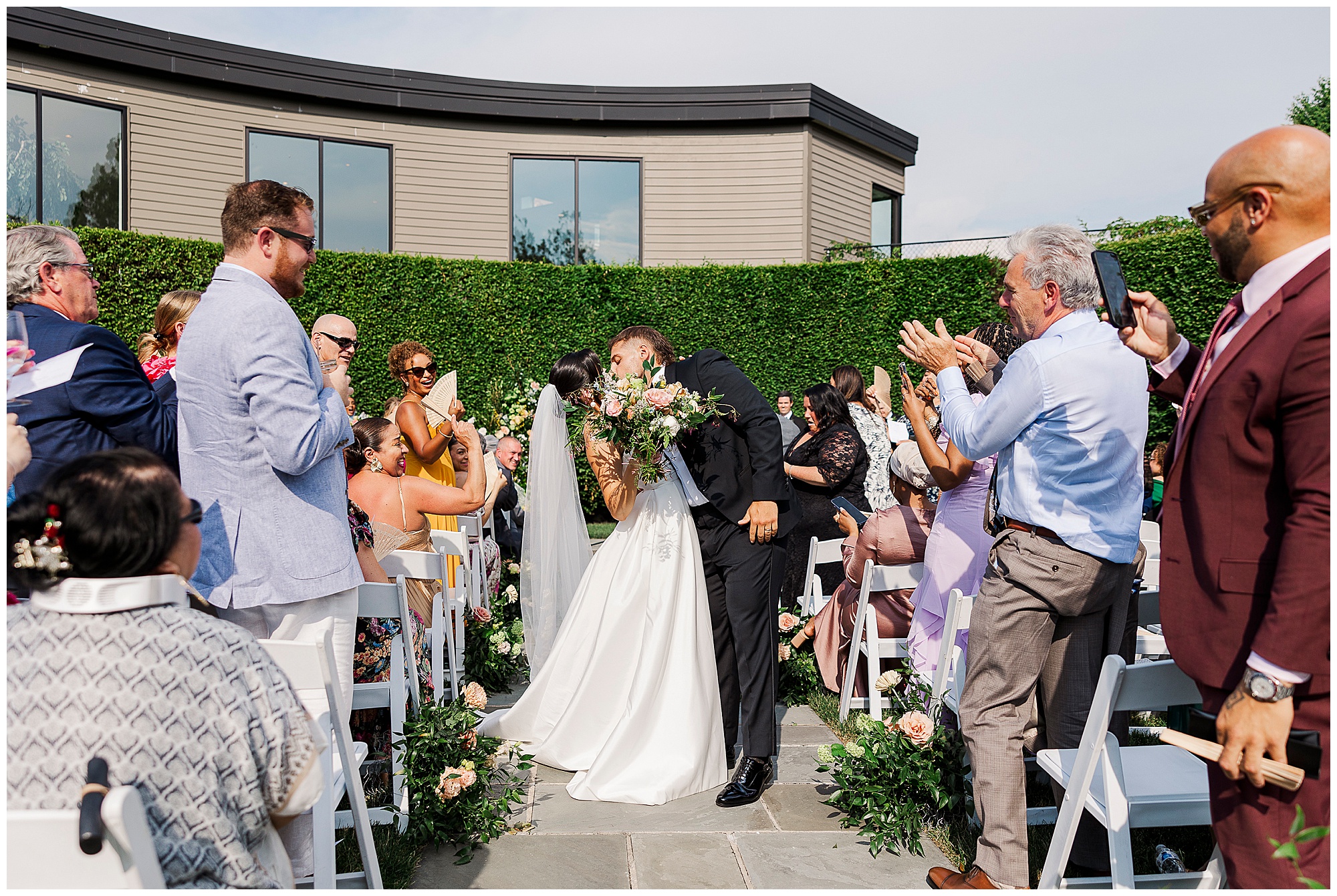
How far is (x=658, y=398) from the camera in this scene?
165 inches

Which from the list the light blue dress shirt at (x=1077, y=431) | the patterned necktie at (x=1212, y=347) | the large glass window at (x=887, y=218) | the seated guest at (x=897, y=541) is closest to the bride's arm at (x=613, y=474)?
the seated guest at (x=897, y=541)

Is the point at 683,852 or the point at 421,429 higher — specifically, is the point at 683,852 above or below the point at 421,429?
below

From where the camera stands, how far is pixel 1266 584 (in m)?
1.88

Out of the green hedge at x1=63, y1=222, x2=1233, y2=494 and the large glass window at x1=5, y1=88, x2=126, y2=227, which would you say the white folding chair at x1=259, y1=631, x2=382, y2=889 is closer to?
the green hedge at x1=63, y1=222, x2=1233, y2=494

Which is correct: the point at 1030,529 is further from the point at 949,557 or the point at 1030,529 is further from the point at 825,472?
the point at 825,472

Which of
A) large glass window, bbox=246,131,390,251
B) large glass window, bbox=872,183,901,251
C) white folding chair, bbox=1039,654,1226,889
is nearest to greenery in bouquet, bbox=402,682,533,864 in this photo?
white folding chair, bbox=1039,654,1226,889

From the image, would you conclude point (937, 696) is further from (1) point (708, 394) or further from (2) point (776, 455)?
(1) point (708, 394)

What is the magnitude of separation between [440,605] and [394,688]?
141cm

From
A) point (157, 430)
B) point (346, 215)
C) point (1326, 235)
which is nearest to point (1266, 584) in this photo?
point (1326, 235)

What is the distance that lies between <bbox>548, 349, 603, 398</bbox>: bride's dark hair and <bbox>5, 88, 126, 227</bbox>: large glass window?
10411mm

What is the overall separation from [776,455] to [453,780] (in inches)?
81.8

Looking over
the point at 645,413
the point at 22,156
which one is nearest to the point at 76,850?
the point at 645,413

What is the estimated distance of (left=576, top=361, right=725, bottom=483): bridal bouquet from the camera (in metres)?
4.21

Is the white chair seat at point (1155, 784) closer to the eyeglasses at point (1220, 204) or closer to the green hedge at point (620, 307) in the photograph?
the eyeglasses at point (1220, 204)
